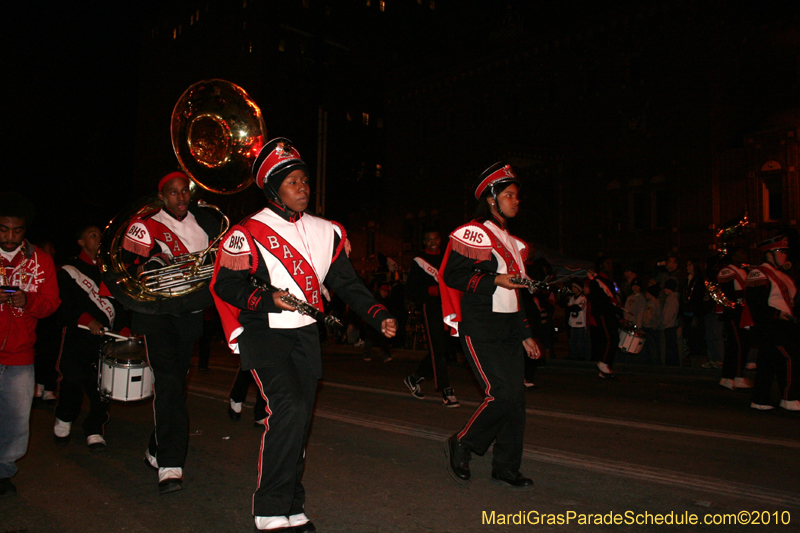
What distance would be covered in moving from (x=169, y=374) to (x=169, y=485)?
74 centimetres

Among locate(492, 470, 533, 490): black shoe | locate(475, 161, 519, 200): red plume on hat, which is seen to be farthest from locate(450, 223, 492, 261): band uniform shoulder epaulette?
locate(492, 470, 533, 490): black shoe

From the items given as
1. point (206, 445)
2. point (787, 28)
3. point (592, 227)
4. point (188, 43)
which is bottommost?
point (206, 445)

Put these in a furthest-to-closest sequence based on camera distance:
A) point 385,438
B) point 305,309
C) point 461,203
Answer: point 461,203, point 385,438, point 305,309

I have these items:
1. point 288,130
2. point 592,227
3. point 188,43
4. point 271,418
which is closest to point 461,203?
point 592,227

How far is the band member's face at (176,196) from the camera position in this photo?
197 inches

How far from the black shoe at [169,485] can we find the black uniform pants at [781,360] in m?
6.56

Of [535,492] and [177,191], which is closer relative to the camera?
[535,492]

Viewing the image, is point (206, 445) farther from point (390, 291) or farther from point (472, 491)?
point (390, 291)

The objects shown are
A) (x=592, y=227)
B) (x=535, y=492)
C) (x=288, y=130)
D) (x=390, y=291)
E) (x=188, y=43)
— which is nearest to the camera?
(x=535, y=492)

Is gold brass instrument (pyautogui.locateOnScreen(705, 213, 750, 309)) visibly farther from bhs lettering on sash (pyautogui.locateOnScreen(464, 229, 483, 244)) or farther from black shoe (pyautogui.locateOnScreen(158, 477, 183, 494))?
black shoe (pyautogui.locateOnScreen(158, 477, 183, 494))

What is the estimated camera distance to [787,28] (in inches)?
925

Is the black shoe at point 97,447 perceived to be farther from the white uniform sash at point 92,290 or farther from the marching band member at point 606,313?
the marching band member at point 606,313

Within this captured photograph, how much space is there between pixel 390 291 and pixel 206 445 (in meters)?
10.9

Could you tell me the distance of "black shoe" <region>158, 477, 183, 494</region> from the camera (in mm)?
4359
